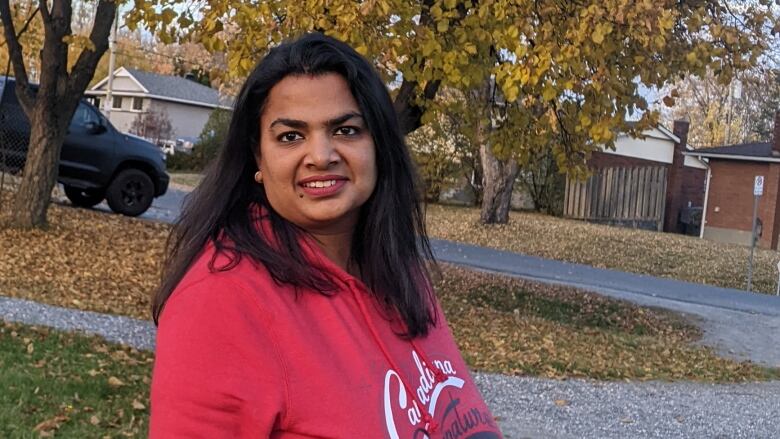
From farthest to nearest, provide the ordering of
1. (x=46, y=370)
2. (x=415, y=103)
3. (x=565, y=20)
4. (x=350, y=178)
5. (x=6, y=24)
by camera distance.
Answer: (x=6, y=24)
(x=415, y=103)
(x=565, y=20)
(x=46, y=370)
(x=350, y=178)

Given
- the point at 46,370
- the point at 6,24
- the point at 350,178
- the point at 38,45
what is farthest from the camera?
the point at 38,45

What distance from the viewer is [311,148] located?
1875mm

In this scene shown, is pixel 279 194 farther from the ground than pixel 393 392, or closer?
farther from the ground

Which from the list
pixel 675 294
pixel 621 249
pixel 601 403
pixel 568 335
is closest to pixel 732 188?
pixel 621 249

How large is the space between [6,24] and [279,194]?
11.7 meters

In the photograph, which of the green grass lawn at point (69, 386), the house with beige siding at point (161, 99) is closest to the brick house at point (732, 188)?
the house with beige siding at point (161, 99)

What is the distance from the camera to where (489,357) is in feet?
30.1

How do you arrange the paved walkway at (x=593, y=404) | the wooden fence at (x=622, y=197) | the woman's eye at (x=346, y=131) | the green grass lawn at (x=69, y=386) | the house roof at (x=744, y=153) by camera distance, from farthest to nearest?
the wooden fence at (x=622, y=197) → the house roof at (x=744, y=153) → the paved walkway at (x=593, y=404) → the green grass lawn at (x=69, y=386) → the woman's eye at (x=346, y=131)

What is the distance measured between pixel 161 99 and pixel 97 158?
133 feet

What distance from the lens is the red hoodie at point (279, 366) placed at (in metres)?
1.52

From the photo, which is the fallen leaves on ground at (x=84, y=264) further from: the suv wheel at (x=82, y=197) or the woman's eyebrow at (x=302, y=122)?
the woman's eyebrow at (x=302, y=122)

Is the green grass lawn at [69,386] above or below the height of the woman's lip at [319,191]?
below

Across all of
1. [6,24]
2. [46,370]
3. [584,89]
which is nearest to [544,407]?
[584,89]

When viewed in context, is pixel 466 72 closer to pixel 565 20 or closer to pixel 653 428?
pixel 565 20
